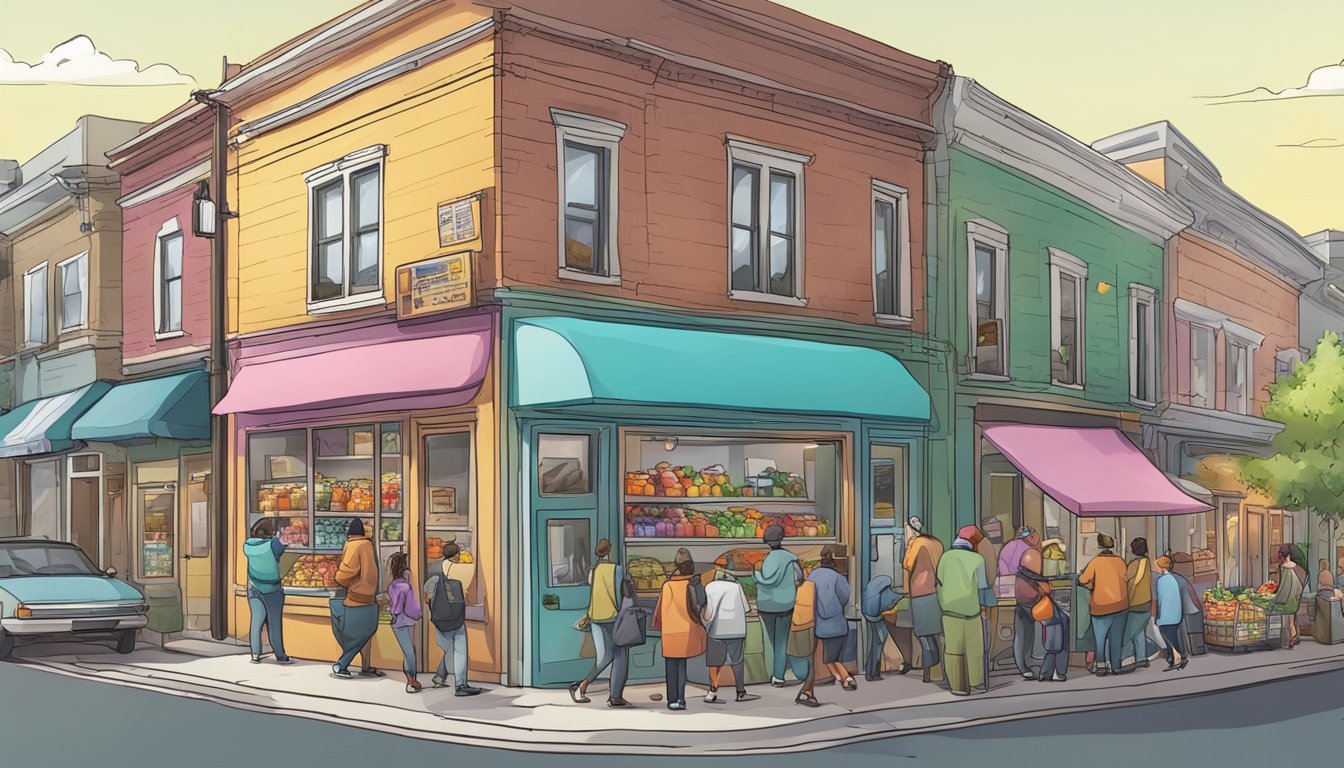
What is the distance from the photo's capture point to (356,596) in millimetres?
14672

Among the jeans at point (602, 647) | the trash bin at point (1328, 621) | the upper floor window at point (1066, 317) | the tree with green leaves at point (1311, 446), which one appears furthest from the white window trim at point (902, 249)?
the tree with green leaves at point (1311, 446)

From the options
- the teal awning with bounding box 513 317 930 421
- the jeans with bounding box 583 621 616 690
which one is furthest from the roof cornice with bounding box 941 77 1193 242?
the jeans with bounding box 583 621 616 690

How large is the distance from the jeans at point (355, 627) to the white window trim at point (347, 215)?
3.89 meters

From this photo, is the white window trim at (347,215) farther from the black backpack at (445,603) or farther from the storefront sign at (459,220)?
the black backpack at (445,603)

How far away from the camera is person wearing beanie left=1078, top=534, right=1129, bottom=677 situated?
54.1 feet

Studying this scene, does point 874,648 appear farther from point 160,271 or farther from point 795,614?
point 160,271

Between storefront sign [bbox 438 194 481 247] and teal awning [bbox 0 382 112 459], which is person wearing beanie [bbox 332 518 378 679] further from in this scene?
teal awning [bbox 0 382 112 459]

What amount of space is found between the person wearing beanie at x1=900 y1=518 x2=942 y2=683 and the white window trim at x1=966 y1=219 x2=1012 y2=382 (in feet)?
17.3

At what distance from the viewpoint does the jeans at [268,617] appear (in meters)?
16.5

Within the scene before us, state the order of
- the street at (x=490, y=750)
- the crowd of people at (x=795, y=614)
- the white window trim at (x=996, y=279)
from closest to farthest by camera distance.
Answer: the street at (x=490, y=750) < the crowd of people at (x=795, y=614) < the white window trim at (x=996, y=279)

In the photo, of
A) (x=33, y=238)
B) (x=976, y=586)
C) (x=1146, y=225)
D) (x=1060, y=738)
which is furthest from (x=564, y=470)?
(x=33, y=238)

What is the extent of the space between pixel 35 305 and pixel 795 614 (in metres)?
18.5

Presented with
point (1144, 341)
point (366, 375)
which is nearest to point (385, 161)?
point (366, 375)

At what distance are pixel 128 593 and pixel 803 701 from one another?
942 cm
